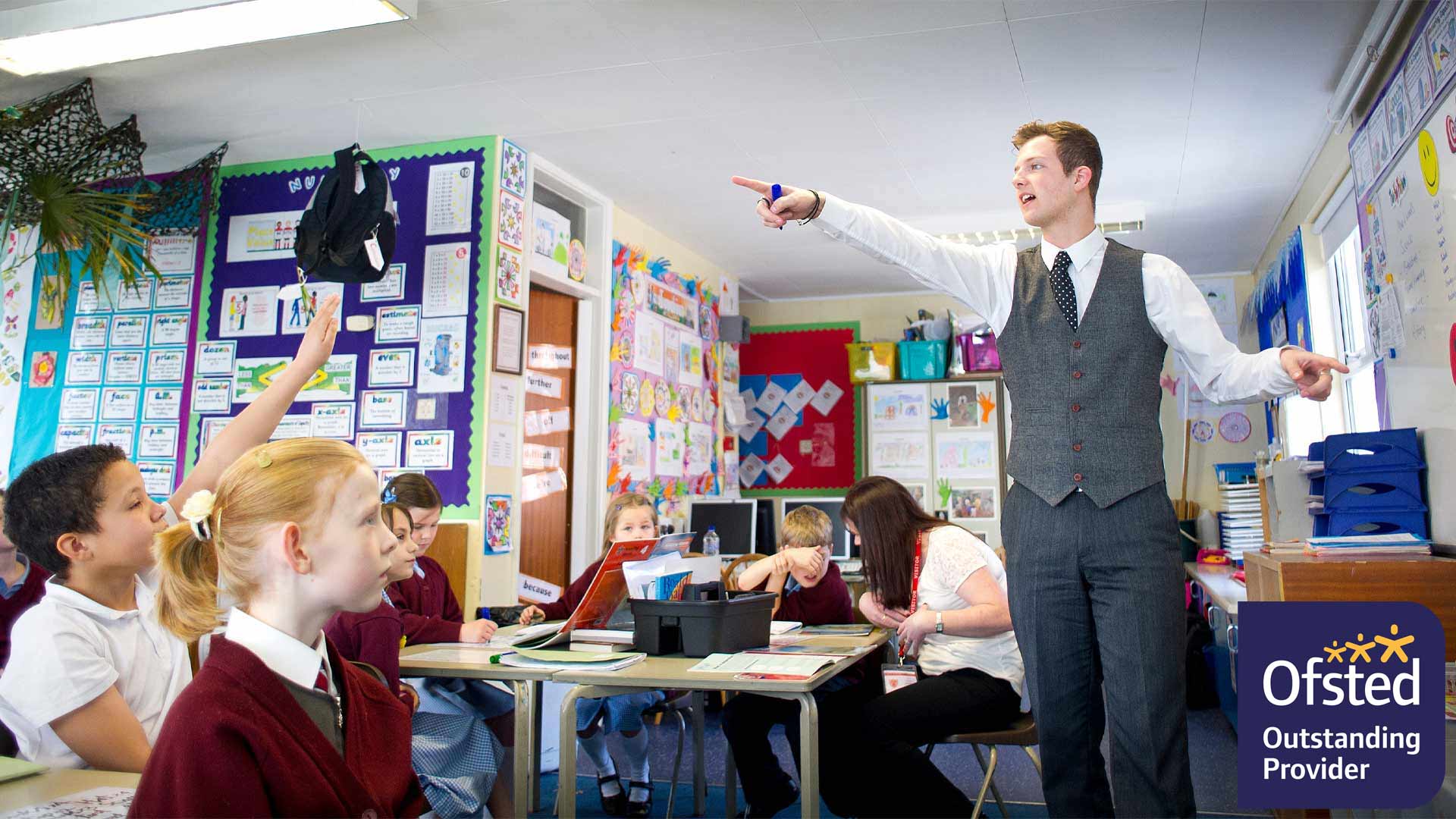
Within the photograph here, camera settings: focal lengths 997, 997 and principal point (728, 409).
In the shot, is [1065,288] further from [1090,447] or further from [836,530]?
[836,530]

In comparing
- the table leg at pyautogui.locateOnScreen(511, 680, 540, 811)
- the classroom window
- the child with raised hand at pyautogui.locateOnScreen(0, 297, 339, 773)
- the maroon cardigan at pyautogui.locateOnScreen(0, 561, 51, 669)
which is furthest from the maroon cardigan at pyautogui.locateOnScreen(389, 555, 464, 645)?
the classroom window

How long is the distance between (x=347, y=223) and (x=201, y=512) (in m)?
3.11

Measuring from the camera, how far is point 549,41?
11.5 feet

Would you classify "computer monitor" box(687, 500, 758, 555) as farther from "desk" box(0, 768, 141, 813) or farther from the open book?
"desk" box(0, 768, 141, 813)

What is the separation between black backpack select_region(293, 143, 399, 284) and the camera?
13.4 feet

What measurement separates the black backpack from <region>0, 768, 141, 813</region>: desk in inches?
120

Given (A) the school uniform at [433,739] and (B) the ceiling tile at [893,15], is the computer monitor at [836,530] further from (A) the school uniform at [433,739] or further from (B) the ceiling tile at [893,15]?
(A) the school uniform at [433,739]

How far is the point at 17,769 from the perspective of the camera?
1276 mm

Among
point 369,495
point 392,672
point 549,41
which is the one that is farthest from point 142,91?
point 369,495

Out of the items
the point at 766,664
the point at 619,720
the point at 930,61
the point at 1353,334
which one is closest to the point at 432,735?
the point at 766,664

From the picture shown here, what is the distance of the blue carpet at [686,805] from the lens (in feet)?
10.7

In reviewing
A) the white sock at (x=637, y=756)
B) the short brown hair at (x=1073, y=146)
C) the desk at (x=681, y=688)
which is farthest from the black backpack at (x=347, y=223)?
the short brown hair at (x=1073, y=146)

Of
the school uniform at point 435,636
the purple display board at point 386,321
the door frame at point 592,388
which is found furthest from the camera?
the door frame at point 592,388

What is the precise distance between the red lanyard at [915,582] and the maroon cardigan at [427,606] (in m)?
1.25
